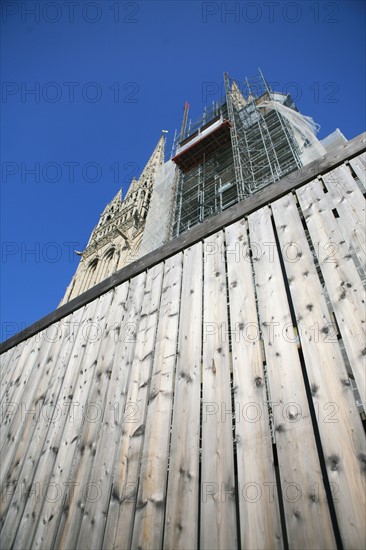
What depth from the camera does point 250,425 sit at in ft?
5.92

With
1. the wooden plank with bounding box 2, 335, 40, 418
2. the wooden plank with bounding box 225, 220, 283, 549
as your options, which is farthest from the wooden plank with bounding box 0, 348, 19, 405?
the wooden plank with bounding box 225, 220, 283, 549

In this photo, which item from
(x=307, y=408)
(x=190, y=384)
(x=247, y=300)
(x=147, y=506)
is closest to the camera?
(x=307, y=408)

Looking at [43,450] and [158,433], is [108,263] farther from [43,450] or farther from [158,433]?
[158,433]

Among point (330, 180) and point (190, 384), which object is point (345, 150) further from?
point (190, 384)

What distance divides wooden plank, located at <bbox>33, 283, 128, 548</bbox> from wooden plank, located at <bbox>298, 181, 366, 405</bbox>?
5.05ft

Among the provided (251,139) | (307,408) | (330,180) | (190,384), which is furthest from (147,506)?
(251,139)

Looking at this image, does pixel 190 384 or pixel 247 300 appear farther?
pixel 247 300

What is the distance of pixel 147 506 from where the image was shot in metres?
1.84

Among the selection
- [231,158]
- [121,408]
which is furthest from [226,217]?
[231,158]

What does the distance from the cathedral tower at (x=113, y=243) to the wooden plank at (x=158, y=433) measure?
16279mm

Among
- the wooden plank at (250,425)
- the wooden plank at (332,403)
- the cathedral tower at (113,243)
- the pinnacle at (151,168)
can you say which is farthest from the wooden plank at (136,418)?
the pinnacle at (151,168)

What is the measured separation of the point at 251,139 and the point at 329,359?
1740cm

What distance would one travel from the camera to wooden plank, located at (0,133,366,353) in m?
2.81

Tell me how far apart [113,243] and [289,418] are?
23134 mm
